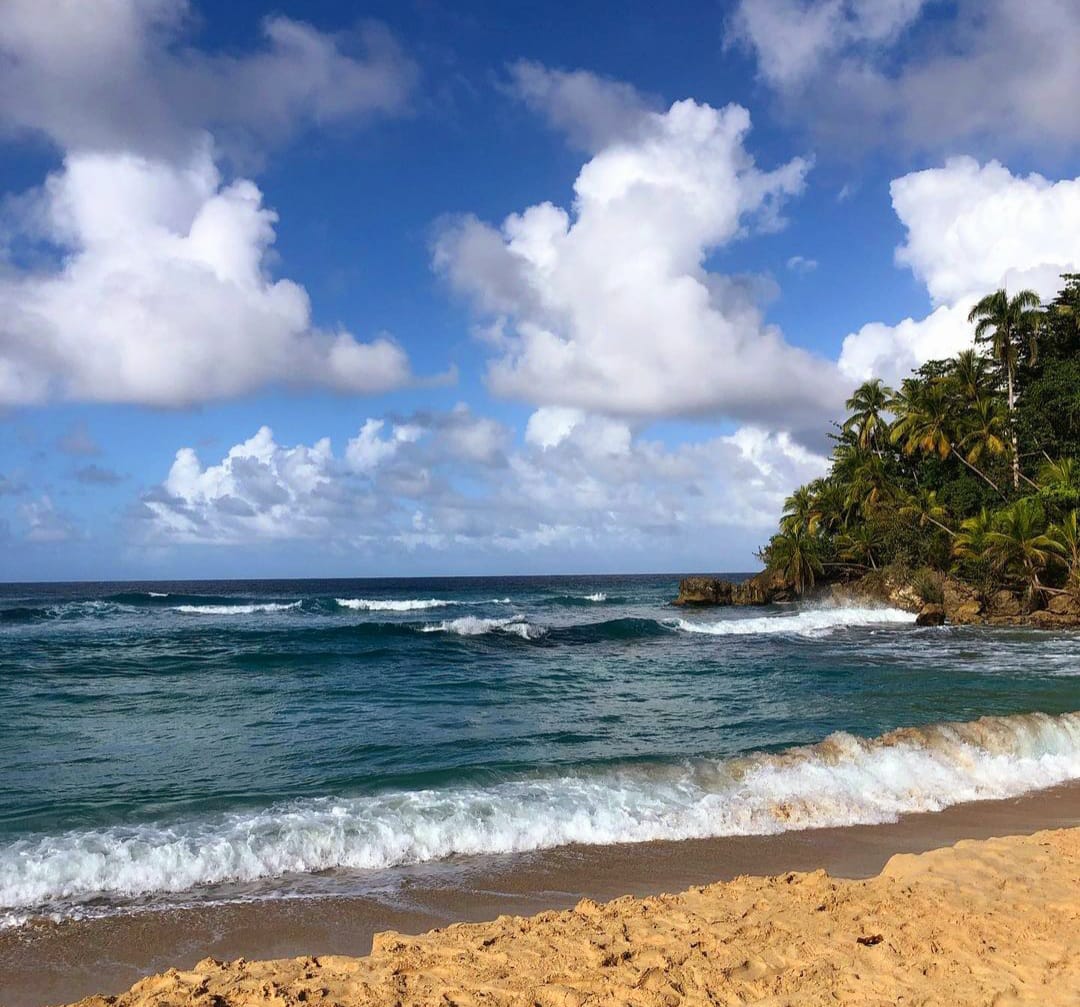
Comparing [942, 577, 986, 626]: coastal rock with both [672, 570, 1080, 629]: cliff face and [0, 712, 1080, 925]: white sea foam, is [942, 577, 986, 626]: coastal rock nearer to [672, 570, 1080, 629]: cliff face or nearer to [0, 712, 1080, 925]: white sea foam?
[672, 570, 1080, 629]: cliff face

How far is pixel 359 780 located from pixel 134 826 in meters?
2.66

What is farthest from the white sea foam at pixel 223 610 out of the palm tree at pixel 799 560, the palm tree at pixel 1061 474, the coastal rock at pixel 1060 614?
the palm tree at pixel 1061 474

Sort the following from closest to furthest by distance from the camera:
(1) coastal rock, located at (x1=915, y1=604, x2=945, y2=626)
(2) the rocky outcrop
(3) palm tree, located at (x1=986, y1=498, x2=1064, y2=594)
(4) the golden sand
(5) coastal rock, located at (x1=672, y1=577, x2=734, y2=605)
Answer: (4) the golden sand < (3) palm tree, located at (x1=986, y1=498, x2=1064, y2=594) < (1) coastal rock, located at (x1=915, y1=604, x2=945, y2=626) < (2) the rocky outcrop < (5) coastal rock, located at (x1=672, y1=577, x2=734, y2=605)

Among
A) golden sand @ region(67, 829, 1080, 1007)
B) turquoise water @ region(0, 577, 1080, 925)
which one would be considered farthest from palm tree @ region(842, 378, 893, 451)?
golden sand @ region(67, 829, 1080, 1007)

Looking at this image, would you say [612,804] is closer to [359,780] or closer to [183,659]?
[359,780]

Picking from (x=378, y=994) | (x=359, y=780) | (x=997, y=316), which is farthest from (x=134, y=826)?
(x=997, y=316)

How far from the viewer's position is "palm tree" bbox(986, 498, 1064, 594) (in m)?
29.2

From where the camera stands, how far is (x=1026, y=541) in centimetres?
2925

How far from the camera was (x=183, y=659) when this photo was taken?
2266 cm

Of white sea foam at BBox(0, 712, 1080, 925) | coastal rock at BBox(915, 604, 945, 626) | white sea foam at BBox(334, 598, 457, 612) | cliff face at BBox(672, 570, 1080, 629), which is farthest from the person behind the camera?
white sea foam at BBox(334, 598, 457, 612)

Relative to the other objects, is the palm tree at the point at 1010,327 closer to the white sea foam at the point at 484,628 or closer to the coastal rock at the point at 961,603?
the coastal rock at the point at 961,603

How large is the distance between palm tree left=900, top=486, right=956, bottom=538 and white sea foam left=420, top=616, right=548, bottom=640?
19.7 meters

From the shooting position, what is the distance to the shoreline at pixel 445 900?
209 inches

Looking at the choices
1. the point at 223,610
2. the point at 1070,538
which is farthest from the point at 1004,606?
the point at 223,610
